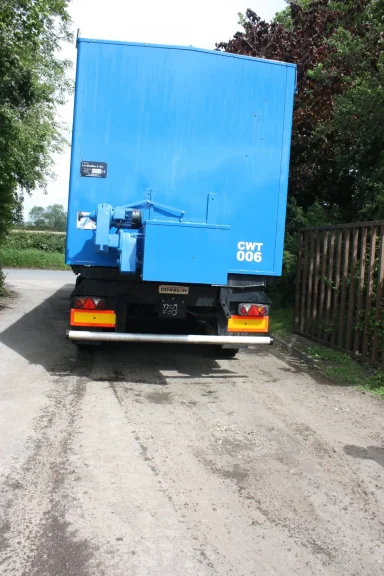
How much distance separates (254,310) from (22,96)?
279 inches

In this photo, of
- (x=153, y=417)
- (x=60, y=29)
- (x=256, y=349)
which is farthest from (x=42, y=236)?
(x=153, y=417)

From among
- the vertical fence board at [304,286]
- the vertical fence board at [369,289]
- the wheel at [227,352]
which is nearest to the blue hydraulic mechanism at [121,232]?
the wheel at [227,352]

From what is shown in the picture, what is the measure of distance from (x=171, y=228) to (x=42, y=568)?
3677mm

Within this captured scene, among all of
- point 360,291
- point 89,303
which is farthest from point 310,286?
point 89,303

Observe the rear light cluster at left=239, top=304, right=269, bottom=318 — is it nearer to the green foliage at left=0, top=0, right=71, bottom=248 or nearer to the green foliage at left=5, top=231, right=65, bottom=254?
the green foliage at left=0, top=0, right=71, bottom=248

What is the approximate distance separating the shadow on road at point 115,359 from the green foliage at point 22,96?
3384 millimetres

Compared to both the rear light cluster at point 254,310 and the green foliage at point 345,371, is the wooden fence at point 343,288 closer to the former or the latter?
the green foliage at point 345,371

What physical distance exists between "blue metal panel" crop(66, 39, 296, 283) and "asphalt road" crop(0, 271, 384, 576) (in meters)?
1.57

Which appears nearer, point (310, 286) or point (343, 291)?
point (343, 291)

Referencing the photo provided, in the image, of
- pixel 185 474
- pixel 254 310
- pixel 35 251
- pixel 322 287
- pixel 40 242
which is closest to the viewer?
pixel 185 474

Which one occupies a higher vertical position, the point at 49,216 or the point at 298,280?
the point at 49,216

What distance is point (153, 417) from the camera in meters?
5.07

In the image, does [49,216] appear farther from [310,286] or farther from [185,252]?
[185,252]

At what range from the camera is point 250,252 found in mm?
6398
